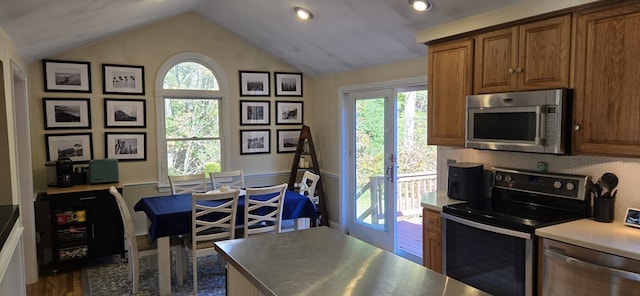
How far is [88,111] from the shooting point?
4.75m

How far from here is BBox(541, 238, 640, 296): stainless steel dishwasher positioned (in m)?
2.07

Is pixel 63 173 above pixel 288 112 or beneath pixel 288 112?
beneath

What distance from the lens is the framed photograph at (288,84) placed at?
5.78 metres

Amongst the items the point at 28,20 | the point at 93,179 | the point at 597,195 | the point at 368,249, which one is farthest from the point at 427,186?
the point at 28,20

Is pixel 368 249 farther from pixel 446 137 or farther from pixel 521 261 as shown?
pixel 446 137

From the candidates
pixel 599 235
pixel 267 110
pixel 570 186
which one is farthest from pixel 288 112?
pixel 599 235

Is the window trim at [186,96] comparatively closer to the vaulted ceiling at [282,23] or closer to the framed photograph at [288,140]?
the vaulted ceiling at [282,23]

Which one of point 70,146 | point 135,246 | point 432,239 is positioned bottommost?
point 135,246

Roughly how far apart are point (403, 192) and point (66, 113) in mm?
3771

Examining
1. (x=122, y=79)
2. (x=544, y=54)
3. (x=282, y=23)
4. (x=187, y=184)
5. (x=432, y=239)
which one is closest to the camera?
(x=544, y=54)

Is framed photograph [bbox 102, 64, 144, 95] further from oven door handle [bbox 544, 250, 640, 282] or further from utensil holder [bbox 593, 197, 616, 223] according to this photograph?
utensil holder [bbox 593, 197, 616, 223]

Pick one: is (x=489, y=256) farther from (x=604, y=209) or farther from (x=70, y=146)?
(x=70, y=146)

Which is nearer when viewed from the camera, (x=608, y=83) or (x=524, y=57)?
(x=608, y=83)

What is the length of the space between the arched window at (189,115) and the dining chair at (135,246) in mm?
→ 1442
